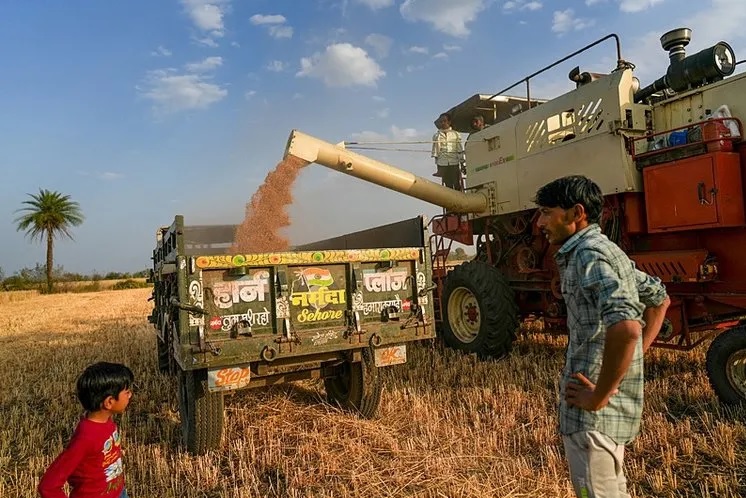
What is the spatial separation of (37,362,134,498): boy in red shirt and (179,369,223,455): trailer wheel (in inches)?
53.1

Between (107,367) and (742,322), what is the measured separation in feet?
15.6

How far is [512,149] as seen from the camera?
20.6 ft

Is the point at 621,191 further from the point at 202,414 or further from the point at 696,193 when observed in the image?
the point at 202,414

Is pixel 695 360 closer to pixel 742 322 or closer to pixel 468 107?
pixel 742 322

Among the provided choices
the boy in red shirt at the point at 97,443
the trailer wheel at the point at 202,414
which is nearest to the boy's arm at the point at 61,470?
the boy in red shirt at the point at 97,443

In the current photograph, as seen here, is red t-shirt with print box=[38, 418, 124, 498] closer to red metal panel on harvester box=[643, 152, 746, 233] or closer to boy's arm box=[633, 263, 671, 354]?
boy's arm box=[633, 263, 671, 354]

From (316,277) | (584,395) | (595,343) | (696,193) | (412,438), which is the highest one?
(696,193)

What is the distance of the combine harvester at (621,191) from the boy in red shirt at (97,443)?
390cm

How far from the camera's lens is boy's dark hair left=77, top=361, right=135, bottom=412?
7.29ft

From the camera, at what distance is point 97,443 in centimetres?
216

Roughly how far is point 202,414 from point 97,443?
5.25 feet

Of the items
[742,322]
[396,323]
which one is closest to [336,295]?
[396,323]

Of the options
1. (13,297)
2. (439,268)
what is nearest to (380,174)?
(439,268)

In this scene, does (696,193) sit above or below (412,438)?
above
